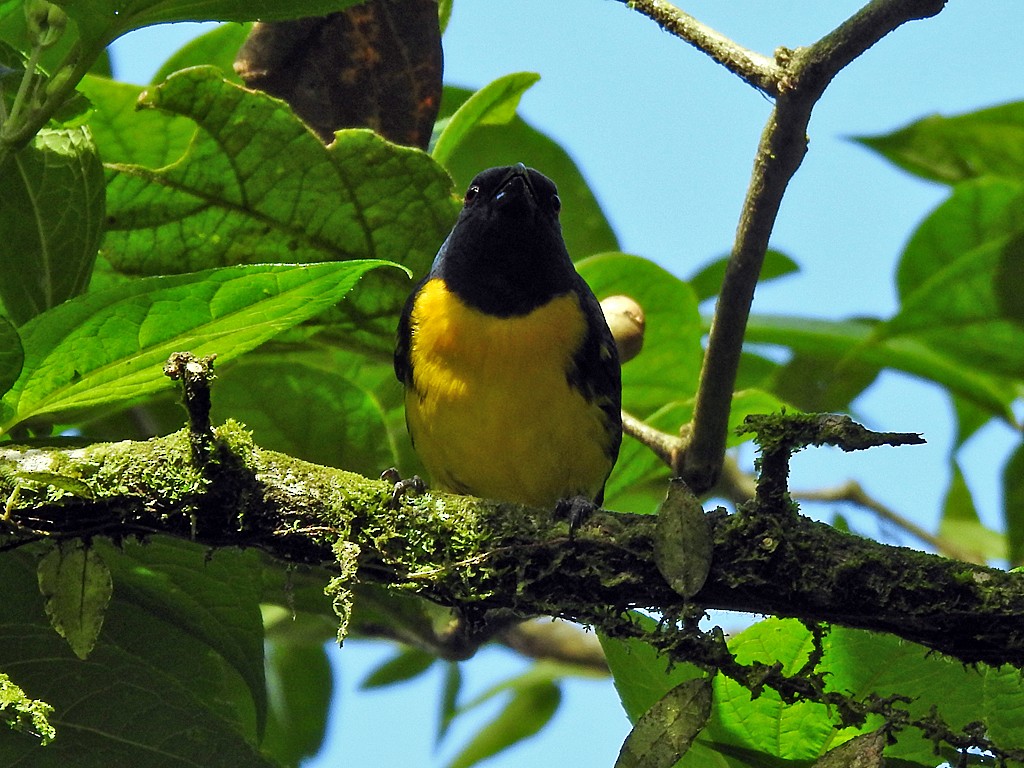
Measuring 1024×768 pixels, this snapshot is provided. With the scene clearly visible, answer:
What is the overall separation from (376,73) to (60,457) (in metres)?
1.59

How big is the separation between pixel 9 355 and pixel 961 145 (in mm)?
3379

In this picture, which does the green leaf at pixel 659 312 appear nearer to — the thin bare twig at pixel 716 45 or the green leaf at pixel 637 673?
the thin bare twig at pixel 716 45

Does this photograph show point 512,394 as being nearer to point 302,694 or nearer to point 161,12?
point 302,694

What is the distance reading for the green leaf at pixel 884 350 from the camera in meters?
4.10

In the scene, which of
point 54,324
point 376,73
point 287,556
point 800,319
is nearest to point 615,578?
point 287,556

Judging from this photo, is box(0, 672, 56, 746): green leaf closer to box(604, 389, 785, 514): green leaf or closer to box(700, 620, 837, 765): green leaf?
box(700, 620, 837, 765): green leaf

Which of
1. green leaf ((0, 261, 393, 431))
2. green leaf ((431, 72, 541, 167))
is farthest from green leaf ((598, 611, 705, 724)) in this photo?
green leaf ((431, 72, 541, 167))

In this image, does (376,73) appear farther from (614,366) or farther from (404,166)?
(614,366)

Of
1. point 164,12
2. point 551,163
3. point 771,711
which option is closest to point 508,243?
point 551,163

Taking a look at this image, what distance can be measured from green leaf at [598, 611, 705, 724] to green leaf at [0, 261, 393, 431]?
0.82 m

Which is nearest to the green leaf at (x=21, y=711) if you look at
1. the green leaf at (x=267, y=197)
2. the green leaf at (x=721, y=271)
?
the green leaf at (x=267, y=197)

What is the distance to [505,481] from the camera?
3.71m

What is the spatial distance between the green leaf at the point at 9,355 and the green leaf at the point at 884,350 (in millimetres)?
2524

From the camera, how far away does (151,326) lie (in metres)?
2.19
